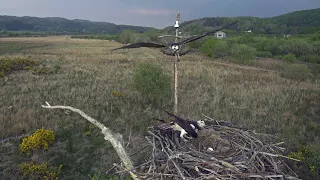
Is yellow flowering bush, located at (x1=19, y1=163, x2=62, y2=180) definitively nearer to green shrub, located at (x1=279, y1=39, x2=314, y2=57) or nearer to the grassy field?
the grassy field

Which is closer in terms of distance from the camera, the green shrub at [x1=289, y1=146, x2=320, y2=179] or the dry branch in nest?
the dry branch in nest

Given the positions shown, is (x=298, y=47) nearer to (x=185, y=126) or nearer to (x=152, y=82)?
(x=152, y=82)

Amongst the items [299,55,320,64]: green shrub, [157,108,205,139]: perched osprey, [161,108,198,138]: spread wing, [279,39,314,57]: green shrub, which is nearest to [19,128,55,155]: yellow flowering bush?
[157,108,205,139]: perched osprey

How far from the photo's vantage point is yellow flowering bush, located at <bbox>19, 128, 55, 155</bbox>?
813 centimetres

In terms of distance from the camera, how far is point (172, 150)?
4.84 metres

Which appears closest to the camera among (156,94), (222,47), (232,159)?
(232,159)

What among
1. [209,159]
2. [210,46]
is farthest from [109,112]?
[210,46]

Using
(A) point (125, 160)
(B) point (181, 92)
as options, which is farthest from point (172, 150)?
(B) point (181, 92)

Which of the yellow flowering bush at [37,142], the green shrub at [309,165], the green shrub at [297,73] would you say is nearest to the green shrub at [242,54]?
the green shrub at [297,73]

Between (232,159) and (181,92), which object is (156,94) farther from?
(232,159)

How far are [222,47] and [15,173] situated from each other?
38805 mm

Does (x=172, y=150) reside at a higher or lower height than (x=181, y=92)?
higher

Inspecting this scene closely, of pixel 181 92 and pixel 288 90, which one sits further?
pixel 288 90

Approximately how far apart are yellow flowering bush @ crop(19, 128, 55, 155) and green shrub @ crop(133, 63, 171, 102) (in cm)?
586
